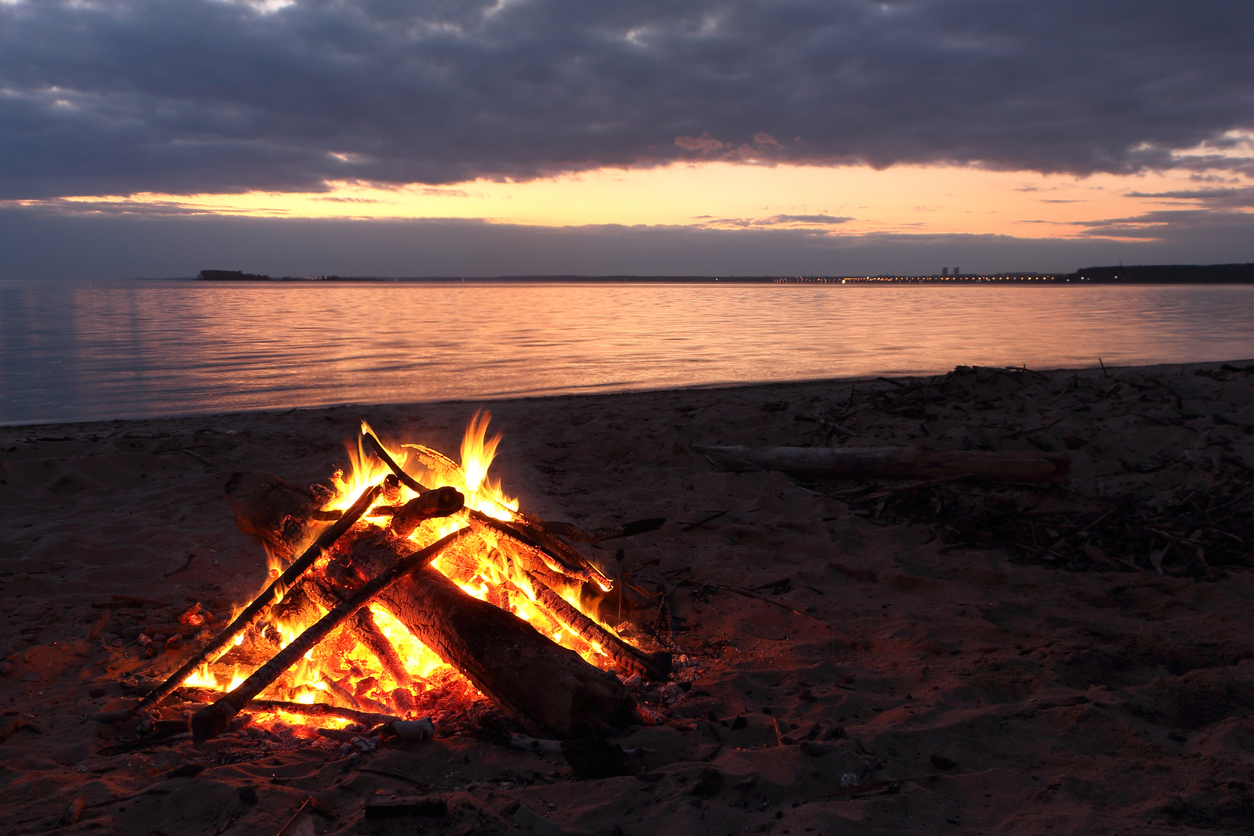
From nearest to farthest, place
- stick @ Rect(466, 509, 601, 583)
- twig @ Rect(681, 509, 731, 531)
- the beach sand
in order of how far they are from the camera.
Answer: the beach sand → stick @ Rect(466, 509, 601, 583) → twig @ Rect(681, 509, 731, 531)

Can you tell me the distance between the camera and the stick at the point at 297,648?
2621 mm

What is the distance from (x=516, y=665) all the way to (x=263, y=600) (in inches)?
58.1

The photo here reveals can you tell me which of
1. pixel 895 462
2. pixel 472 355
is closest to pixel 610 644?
pixel 895 462

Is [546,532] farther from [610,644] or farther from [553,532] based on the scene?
[610,644]

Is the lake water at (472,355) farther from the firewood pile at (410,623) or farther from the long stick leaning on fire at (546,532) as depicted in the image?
the long stick leaning on fire at (546,532)

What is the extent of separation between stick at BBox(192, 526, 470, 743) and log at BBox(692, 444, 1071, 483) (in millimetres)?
4562

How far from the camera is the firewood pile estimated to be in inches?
113

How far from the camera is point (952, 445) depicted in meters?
7.56

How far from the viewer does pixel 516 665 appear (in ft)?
9.34

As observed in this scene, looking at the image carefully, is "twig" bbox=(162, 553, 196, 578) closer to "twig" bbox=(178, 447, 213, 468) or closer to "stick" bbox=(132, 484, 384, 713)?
"stick" bbox=(132, 484, 384, 713)

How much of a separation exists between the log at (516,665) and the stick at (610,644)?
0.41 m

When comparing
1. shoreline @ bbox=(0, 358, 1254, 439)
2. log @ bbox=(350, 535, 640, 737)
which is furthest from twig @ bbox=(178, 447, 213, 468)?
log @ bbox=(350, 535, 640, 737)

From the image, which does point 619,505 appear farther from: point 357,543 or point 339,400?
point 339,400

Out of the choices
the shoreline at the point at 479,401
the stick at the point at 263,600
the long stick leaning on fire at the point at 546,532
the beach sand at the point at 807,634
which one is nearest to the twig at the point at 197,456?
the beach sand at the point at 807,634
